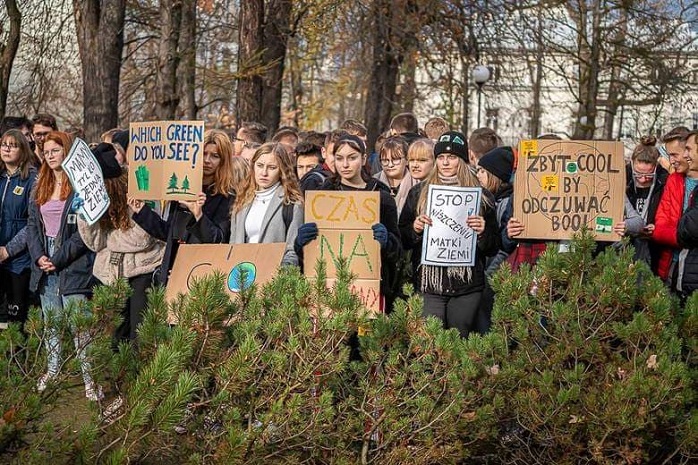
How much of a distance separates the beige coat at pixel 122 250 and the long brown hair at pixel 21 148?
4.55ft

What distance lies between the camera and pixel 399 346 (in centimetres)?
445

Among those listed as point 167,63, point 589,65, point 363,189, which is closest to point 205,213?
point 363,189

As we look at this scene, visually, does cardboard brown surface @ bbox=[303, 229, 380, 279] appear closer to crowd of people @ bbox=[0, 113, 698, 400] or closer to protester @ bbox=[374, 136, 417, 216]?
crowd of people @ bbox=[0, 113, 698, 400]

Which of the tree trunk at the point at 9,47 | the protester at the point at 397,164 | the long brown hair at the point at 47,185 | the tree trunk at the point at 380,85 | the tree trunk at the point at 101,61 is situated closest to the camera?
the long brown hair at the point at 47,185

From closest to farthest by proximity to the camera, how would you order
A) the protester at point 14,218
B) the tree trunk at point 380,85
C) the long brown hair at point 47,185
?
the long brown hair at point 47,185, the protester at point 14,218, the tree trunk at point 380,85

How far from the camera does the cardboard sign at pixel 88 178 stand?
23.0 feet

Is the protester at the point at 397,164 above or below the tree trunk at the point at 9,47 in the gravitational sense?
below

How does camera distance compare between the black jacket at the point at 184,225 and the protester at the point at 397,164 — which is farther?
the protester at the point at 397,164

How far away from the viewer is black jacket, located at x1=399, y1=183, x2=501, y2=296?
257 inches

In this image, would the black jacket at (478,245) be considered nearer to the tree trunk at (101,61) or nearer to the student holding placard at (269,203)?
the student holding placard at (269,203)

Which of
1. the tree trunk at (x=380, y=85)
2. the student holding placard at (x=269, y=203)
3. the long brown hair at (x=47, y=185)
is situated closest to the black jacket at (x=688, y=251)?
the student holding placard at (x=269, y=203)

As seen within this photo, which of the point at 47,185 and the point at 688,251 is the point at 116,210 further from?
the point at 688,251

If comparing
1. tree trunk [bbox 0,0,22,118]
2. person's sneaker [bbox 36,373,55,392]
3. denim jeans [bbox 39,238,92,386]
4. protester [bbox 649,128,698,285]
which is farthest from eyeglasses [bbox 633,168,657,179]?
tree trunk [bbox 0,0,22,118]

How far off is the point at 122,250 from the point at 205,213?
2.53 feet
